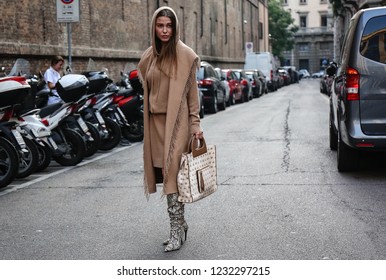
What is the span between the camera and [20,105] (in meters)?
9.41

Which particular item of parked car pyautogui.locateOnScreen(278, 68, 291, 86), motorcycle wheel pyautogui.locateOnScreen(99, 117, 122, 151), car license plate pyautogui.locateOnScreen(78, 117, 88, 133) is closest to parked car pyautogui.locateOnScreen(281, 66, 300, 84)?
parked car pyautogui.locateOnScreen(278, 68, 291, 86)

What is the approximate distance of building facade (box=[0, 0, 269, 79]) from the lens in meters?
18.3

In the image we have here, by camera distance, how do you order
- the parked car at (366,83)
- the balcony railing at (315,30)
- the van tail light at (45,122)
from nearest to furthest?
the parked car at (366,83) < the van tail light at (45,122) < the balcony railing at (315,30)

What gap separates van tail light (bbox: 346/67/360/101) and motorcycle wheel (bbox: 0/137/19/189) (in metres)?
3.83

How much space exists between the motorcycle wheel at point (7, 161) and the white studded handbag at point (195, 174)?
366 cm

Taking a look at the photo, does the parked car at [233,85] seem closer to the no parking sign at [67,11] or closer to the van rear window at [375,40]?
the no parking sign at [67,11]

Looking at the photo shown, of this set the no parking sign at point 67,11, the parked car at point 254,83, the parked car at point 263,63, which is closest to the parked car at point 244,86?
the parked car at point 254,83

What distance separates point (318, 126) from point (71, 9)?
20.1ft

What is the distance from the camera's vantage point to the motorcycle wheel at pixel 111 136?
1277 cm

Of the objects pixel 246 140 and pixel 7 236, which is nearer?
pixel 7 236

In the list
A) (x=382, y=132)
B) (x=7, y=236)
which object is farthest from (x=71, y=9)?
(x=7, y=236)
